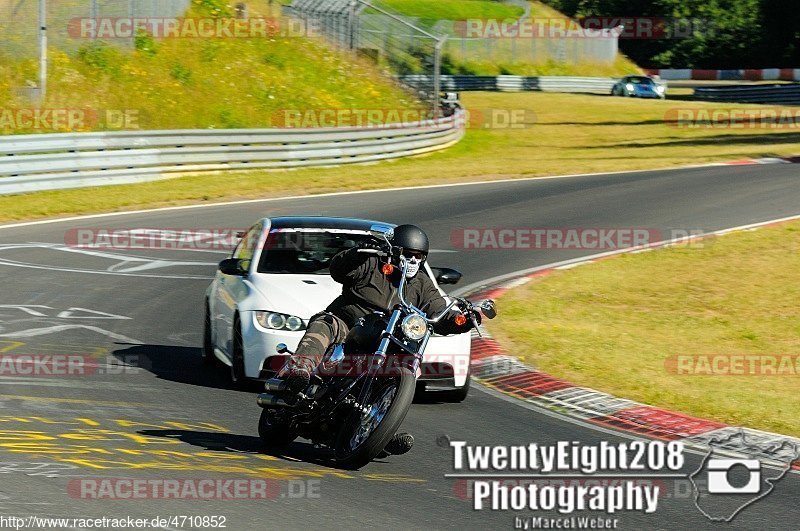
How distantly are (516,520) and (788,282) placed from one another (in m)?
11.4

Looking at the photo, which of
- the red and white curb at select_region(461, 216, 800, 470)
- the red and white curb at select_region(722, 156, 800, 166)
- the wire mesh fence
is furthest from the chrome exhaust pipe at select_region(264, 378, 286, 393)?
the red and white curb at select_region(722, 156, 800, 166)

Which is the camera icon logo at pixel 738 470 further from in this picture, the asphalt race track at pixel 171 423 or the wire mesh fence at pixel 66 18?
the wire mesh fence at pixel 66 18

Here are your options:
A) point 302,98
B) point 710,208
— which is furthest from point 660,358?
point 302,98

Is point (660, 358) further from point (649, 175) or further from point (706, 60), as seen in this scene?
point (706, 60)

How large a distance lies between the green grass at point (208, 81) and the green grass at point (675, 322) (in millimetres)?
15917

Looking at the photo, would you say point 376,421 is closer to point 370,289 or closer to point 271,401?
point 271,401

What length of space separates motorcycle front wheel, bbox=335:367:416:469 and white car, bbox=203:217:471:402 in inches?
91.5

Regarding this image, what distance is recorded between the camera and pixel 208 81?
35.2 metres

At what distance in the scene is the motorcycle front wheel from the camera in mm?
7504

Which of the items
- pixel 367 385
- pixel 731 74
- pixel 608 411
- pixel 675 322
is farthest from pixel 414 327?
pixel 731 74

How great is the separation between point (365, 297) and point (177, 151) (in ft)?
66.1

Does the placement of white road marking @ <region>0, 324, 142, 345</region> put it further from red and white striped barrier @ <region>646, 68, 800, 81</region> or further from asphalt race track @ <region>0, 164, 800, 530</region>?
red and white striped barrier @ <region>646, 68, 800, 81</region>

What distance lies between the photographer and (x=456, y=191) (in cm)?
2622

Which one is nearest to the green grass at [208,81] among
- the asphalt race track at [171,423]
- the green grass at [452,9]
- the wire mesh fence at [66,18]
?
the wire mesh fence at [66,18]
